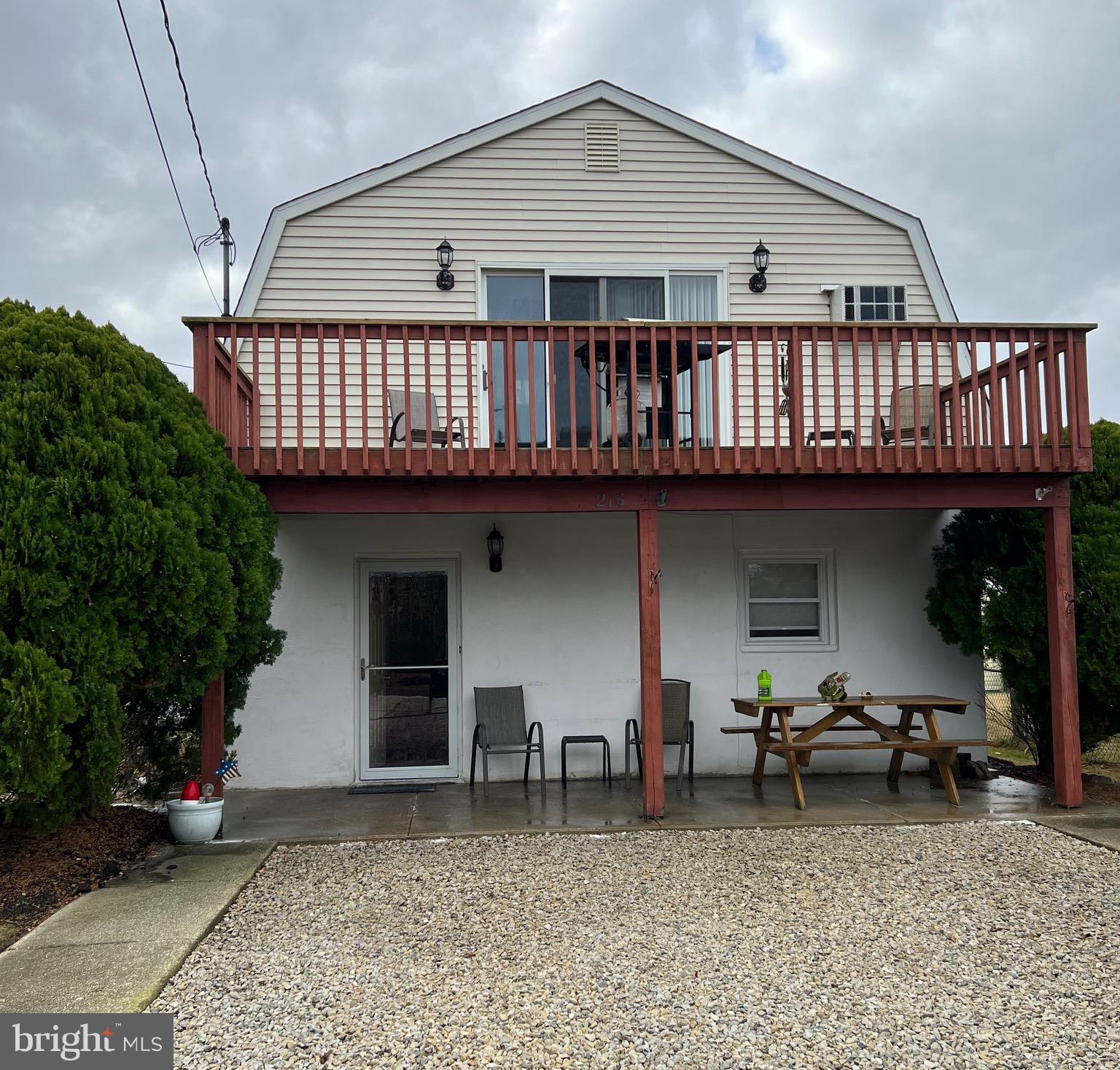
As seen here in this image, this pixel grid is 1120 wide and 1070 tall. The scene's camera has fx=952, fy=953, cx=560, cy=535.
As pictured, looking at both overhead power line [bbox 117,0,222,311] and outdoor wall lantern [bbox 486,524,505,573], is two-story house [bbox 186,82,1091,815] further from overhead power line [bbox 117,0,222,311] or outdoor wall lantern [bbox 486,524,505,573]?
overhead power line [bbox 117,0,222,311]

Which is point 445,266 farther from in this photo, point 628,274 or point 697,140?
point 697,140

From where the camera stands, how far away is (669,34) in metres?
12.9

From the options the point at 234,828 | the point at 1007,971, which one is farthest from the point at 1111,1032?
the point at 234,828

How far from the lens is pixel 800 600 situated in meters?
8.27

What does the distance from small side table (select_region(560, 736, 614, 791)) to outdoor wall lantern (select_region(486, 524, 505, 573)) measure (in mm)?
1496

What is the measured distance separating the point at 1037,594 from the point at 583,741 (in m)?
3.53

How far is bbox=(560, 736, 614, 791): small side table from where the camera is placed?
7.21 m

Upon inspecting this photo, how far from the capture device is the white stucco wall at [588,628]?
7.70 metres

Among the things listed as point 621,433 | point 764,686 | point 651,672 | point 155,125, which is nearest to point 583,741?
point 651,672

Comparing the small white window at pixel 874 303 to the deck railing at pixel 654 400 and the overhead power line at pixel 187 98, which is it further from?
the overhead power line at pixel 187 98

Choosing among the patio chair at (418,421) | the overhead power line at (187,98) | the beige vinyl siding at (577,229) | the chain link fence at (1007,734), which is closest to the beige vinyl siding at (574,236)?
the beige vinyl siding at (577,229)

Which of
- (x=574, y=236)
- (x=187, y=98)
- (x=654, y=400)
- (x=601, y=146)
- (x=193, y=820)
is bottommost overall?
(x=193, y=820)

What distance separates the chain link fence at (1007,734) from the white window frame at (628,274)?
3.31 m

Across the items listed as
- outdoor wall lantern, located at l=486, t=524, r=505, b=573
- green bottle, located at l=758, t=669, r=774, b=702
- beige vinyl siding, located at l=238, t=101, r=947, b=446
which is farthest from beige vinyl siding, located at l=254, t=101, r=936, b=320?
green bottle, located at l=758, t=669, r=774, b=702
